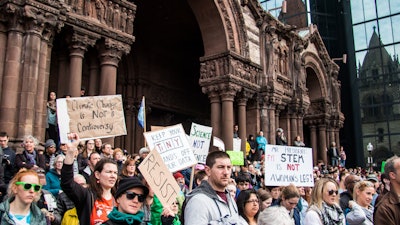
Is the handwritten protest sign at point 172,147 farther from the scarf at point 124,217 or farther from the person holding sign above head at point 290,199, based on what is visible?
the scarf at point 124,217

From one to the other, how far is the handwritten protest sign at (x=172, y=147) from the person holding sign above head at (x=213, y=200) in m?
2.42

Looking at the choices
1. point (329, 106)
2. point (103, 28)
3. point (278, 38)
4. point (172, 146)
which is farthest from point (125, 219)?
point (329, 106)

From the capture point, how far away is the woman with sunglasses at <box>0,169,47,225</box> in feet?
12.9

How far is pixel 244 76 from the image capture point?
19250 mm

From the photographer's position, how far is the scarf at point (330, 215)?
4914 millimetres

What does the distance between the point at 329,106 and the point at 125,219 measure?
99.4 feet

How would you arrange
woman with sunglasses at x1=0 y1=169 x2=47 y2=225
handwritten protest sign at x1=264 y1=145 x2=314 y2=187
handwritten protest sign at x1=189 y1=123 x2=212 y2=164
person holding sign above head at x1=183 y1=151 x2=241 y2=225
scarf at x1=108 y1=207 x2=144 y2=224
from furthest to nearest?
handwritten protest sign at x1=189 y1=123 x2=212 y2=164 → handwritten protest sign at x1=264 y1=145 x2=314 y2=187 → woman with sunglasses at x1=0 y1=169 x2=47 y2=225 → person holding sign above head at x1=183 y1=151 x2=241 y2=225 → scarf at x1=108 y1=207 x2=144 y2=224

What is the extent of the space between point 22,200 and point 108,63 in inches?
388

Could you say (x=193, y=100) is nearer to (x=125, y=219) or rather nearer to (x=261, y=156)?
(x=261, y=156)

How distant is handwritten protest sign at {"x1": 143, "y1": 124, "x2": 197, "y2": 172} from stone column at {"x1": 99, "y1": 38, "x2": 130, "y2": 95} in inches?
288

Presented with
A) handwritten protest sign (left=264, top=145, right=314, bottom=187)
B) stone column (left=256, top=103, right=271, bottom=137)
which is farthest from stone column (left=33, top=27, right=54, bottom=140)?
stone column (left=256, top=103, right=271, bottom=137)

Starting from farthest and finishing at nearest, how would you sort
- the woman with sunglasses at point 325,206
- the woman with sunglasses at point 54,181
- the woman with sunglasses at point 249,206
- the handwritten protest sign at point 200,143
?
the handwritten protest sign at point 200,143 → the woman with sunglasses at point 54,181 → the woman with sunglasses at point 325,206 → the woman with sunglasses at point 249,206

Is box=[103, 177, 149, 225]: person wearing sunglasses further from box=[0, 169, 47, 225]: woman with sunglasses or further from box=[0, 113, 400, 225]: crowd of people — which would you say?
box=[0, 169, 47, 225]: woman with sunglasses

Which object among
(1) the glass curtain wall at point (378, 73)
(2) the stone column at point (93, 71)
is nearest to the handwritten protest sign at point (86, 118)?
(2) the stone column at point (93, 71)
